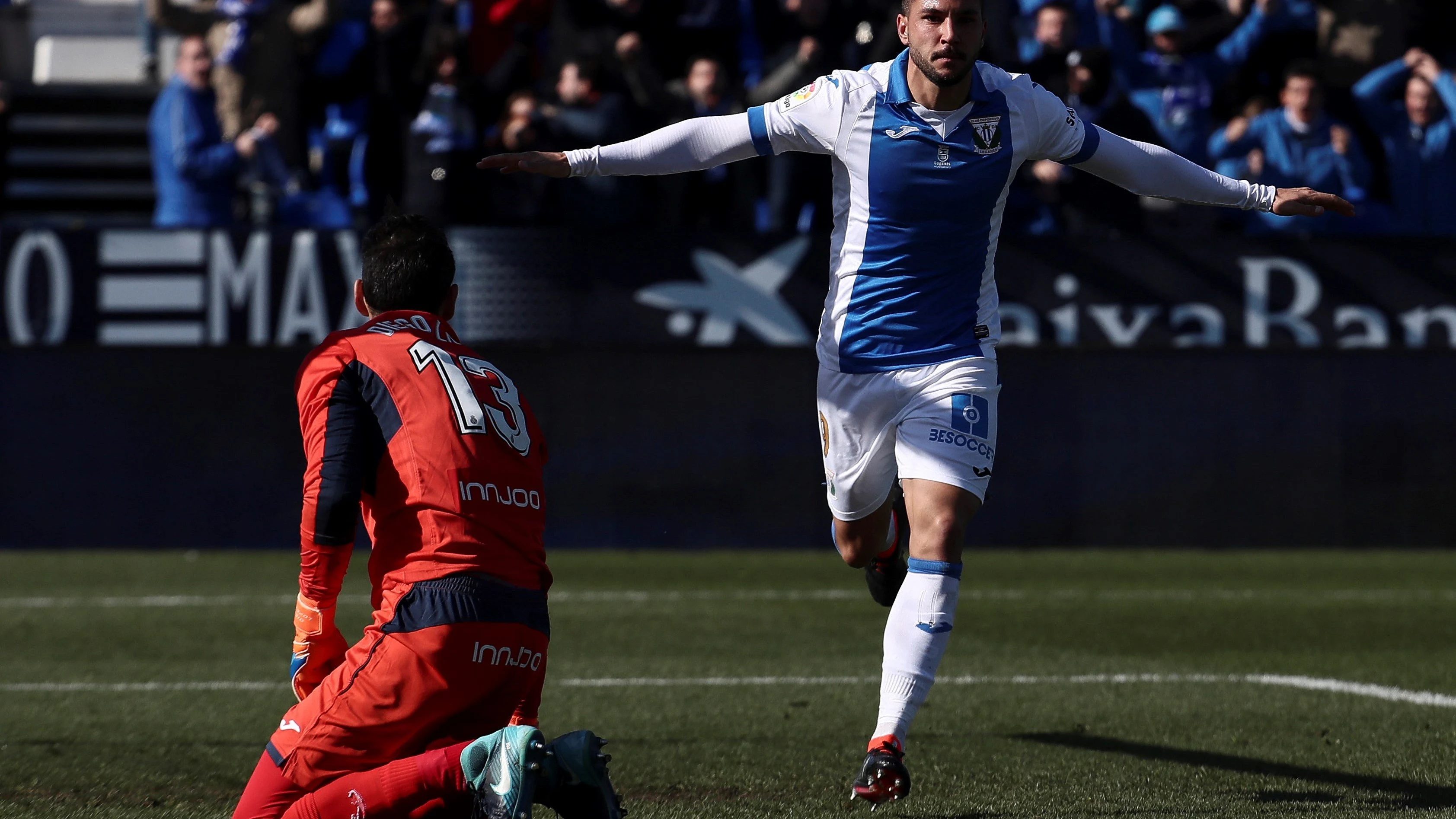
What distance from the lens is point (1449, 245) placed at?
12.9 meters

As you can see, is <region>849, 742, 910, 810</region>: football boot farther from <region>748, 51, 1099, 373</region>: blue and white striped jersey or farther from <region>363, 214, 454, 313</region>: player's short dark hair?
<region>363, 214, 454, 313</region>: player's short dark hair

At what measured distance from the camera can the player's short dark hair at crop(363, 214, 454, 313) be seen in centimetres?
411

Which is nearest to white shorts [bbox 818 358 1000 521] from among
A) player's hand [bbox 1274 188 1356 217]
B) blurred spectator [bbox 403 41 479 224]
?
player's hand [bbox 1274 188 1356 217]

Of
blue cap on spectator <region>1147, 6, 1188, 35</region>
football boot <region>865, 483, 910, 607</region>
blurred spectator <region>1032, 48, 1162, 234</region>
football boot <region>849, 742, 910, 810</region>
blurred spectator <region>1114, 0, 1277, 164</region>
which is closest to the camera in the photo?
football boot <region>849, 742, 910, 810</region>

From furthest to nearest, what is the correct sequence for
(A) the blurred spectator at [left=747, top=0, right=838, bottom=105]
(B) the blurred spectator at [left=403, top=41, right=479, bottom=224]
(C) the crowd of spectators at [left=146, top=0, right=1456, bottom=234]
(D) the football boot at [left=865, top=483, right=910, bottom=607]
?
(A) the blurred spectator at [left=747, top=0, right=838, bottom=105], (C) the crowd of spectators at [left=146, top=0, right=1456, bottom=234], (B) the blurred spectator at [left=403, top=41, right=479, bottom=224], (D) the football boot at [left=865, top=483, right=910, bottom=607]

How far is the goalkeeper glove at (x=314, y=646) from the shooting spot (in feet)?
12.9

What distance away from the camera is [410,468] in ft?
12.6

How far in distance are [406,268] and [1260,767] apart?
10.3 feet

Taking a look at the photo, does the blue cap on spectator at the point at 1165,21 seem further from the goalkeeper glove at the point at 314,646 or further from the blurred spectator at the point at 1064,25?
the goalkeeper glove at the point at 314,646

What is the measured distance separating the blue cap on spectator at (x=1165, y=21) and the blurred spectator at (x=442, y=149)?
526 centimetres

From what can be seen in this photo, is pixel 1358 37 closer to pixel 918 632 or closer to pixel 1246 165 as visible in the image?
pixel 1246 165

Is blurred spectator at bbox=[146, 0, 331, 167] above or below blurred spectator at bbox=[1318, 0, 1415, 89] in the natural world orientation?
below

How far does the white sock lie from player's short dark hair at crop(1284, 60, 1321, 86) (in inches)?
367

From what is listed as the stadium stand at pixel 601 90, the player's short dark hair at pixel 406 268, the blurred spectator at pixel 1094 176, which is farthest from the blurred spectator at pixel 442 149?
the player's short dark hair at pixel 406 268
